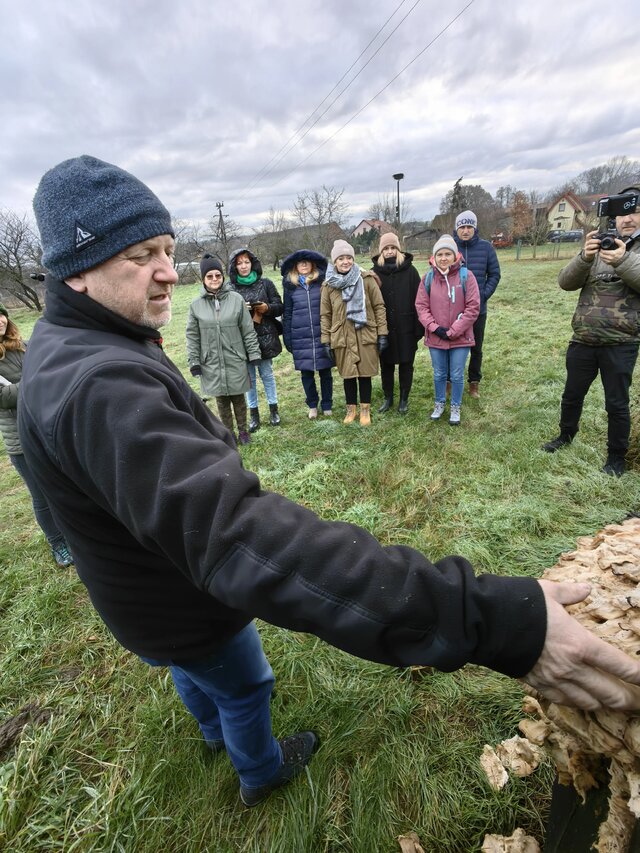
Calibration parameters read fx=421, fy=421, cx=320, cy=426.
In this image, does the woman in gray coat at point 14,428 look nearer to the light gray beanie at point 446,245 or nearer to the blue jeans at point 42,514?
the blue jeans at point 42,514

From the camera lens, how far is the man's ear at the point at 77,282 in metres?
1.15

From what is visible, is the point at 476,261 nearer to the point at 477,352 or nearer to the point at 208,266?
the point at 477,352

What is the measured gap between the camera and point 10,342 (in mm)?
3434

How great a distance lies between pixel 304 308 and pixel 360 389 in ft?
4.24

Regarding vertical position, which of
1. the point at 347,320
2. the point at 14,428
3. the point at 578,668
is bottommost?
the point at 14,428

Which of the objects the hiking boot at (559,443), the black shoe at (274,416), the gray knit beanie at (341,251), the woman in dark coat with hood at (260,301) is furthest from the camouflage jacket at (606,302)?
the black shoe at (274,416)

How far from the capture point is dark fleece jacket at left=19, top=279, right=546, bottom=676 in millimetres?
805

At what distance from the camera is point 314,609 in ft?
2.66

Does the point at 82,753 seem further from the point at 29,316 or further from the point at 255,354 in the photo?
the point at 29,316

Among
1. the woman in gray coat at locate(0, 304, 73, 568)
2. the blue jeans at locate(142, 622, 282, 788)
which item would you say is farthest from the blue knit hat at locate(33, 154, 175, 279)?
the woman in gray coat at locate(0, 304, 73, 568)

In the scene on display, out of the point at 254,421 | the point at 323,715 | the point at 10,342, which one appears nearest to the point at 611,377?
the point at 323,715

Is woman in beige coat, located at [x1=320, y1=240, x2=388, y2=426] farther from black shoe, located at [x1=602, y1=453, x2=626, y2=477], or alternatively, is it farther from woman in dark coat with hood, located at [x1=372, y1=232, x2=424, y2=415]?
black shoe, located at [x1=602, y1=453, x2=626, y2=477]

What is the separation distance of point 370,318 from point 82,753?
478 centimetres

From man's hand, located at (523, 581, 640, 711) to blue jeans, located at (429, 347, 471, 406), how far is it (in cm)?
439
